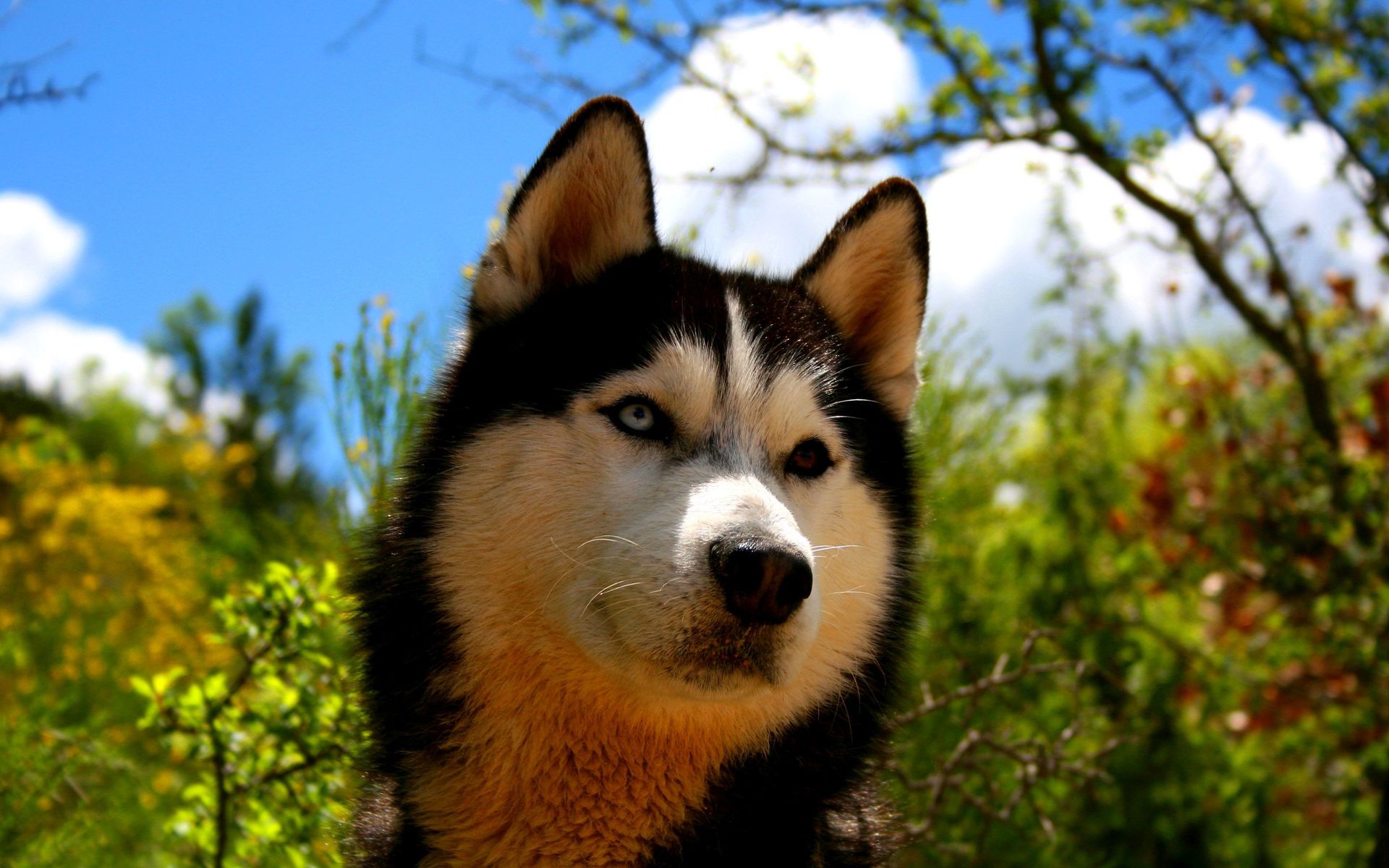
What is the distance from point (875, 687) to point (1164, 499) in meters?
4.87

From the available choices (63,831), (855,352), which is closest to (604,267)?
(855,352)

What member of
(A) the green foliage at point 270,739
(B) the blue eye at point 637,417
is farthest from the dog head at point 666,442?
(A) the green foliage at point 270,739

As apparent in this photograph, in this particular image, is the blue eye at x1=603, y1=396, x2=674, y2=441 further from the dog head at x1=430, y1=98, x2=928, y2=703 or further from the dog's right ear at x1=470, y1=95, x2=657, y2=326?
the dog's right ear at x1=470, y1=95, x2=657, y2=326

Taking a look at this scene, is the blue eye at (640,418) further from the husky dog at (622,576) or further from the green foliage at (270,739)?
the green foliage at (270,739)

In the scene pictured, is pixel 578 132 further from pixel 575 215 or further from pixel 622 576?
pixel 622 576

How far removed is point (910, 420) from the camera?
3182 mm

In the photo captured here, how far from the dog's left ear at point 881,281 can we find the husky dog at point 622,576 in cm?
27

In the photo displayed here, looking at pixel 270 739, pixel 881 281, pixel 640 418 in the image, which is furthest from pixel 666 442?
pixel 270 739

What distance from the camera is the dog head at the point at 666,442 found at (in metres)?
2.11

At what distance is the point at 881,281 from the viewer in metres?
3.04

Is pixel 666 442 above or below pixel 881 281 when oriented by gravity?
below

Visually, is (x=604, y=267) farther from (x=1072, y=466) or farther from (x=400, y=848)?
(x=1072, y=466)

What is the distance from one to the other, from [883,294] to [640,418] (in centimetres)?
101

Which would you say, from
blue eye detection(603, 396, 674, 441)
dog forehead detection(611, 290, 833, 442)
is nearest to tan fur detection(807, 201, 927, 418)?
dog forehead detection(611, 290, 833, 442)
